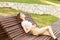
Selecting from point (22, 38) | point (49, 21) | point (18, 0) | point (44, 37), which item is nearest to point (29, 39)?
point (22, 38)

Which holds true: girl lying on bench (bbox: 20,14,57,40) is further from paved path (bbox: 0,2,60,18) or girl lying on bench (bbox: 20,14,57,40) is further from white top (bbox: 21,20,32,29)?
paved path (bbox: 0,2,60,18)

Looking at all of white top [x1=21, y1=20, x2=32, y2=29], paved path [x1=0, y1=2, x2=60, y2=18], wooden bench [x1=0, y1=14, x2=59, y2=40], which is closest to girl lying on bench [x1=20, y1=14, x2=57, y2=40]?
white top [x1=21, y1=20, x2=32, y2=29]

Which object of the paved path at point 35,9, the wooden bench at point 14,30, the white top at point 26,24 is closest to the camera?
the wooden bench at point 14,30

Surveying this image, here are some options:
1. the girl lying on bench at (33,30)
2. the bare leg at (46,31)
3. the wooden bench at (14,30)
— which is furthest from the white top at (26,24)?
the bare leg at (46,31)

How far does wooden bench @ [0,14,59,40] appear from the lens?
608 centimetres

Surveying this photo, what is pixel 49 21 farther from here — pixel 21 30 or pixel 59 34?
pixel 21 30

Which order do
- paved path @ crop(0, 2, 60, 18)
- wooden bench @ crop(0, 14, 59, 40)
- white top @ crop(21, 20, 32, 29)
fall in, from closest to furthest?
1. wooden bench @ crop(0, 14, 59, 40)
2. white top @ crop(21, 20, 32, 29)
3. paved path @ crop(0, 2, 60, 18)

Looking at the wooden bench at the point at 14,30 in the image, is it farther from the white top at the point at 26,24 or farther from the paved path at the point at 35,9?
the paved path at the point at 35,9

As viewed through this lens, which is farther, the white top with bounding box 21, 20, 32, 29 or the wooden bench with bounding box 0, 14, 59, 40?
the white top with bounding box 21, 20, 32, 29

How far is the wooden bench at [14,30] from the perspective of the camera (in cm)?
608

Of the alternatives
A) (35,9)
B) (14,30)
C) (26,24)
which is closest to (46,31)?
(26,24)

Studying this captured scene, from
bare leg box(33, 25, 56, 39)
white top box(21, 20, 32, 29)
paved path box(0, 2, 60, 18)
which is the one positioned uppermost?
white top box(21, 20, 32, 29)

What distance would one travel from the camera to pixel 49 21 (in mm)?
12375

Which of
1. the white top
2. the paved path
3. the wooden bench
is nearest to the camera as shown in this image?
the wooden bench
